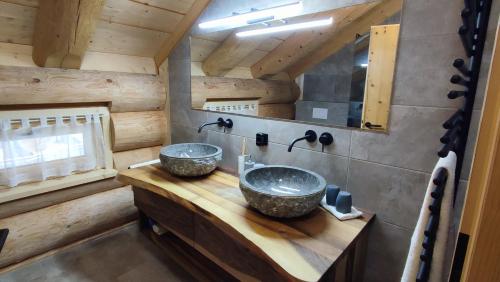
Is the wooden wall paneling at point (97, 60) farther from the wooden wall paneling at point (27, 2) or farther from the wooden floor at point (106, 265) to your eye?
the wooden floor at point (106, 265)

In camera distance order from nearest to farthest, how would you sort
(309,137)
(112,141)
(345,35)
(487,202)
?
(487,202), (345,35), (309,137), (112,141)

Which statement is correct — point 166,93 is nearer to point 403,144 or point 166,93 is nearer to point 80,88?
point 80,88

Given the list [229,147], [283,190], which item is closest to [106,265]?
[229,147]

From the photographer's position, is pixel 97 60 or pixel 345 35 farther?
pixel 97 60

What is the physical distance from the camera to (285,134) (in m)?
1.60

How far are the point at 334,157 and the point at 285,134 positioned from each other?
1.12ft

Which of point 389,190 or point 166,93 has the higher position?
→ point 166,93

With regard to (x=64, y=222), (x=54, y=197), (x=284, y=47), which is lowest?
(x=64, y=222)

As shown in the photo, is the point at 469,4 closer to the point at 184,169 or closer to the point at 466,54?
the point at 466,54

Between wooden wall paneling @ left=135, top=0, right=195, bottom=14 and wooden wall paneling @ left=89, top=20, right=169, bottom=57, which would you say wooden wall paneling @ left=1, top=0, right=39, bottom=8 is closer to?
wooden wall paneling @ left=89, top=20, right=169, bottom=57

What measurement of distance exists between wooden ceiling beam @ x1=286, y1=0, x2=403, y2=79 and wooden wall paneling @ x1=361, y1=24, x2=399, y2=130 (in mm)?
47

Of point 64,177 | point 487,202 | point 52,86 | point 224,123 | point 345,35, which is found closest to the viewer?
point 487,202

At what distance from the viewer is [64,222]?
6.65 ft

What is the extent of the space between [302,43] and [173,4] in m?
1.06
